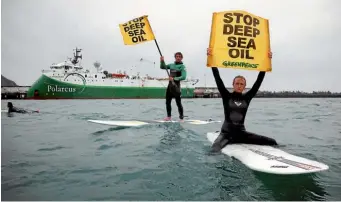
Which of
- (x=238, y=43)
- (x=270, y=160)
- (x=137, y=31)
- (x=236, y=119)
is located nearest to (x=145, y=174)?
(x=270, y=160)

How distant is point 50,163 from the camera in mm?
4340

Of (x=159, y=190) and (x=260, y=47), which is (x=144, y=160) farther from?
(x=260, y=47)

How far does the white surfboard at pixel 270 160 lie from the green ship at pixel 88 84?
50.5 metres

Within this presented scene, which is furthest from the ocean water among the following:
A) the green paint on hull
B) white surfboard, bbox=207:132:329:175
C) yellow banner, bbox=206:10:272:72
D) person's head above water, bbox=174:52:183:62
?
the green paint on hull

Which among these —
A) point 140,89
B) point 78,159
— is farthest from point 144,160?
point 140,89

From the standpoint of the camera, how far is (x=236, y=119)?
5508 mm

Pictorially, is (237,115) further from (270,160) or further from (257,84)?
(270,160)

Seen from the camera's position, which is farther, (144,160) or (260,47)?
(260,47)

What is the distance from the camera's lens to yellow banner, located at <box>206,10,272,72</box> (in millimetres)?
5555

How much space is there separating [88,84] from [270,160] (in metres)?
51.9

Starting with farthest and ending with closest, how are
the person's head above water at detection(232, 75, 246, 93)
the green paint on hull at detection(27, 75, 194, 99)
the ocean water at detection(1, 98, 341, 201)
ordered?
the green paint on hull at detection(27, 75, 194, 99) < the person's head above water at detection(232, 75, 246, 93) < the ocean water at detection(1, 98, 341, 201)

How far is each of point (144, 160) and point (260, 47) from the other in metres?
3.53

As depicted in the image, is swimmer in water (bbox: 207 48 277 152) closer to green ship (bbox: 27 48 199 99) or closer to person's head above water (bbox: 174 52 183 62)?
person's head above water (bbox: 174 52 183 62)

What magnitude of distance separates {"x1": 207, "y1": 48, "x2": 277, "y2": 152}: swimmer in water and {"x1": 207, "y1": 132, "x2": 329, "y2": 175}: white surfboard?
177mm
